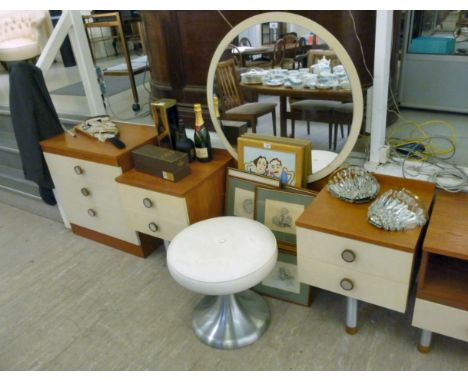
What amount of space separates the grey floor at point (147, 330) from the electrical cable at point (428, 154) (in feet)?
1.70

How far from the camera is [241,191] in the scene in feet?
5.23

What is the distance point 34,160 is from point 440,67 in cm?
211

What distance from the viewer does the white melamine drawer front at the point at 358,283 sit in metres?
1.14

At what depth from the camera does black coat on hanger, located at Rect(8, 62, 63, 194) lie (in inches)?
69.1

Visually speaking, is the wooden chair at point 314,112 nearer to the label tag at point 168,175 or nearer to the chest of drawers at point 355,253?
the chest of drawers at point 355,253

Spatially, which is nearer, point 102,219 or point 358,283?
point 358,283

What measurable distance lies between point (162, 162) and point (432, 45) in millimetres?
1548

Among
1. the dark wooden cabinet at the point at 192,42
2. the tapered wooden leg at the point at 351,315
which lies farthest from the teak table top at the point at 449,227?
the dark wooden cabinet at the point at 192,42

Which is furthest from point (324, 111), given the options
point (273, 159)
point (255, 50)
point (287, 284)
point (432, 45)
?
point (432, 45)

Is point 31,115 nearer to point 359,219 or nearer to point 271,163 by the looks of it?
point 271,163

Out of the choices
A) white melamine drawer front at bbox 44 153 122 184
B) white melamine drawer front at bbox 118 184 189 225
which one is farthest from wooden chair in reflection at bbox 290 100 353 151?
white melamine drawer front at bbox 44 153 122 184

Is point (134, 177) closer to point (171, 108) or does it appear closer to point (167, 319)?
point (171, 108)

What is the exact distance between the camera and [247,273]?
46.0 inches

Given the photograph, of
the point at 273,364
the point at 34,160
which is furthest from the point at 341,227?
the point at 34,160
